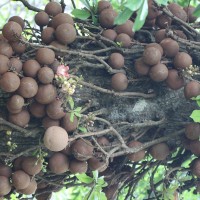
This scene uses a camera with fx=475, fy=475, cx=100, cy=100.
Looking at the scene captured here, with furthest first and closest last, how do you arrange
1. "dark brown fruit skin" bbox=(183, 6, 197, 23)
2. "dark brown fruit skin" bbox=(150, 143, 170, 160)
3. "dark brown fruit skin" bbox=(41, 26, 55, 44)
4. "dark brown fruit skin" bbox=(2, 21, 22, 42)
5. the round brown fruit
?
"dark brown fruit skin" bbox=(183, 6, 197, 23) < "dark brown fruit skin" bbox=(150, 143, 170, 160) < "dark brown fruit skin" bbox=(41, 26, 55, 44) < "dark brown fruit skin" bbox=(2, 21, 22, 42) < the round brown fruit

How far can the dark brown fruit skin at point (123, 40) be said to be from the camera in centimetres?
196

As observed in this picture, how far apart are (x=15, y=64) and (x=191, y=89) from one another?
0.68 meters

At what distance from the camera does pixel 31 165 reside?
5.83 ft

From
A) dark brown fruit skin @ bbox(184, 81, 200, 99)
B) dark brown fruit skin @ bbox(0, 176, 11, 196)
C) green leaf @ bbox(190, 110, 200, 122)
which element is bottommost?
dark brown fruit skin @ bbox(0, 176, 11, 196)

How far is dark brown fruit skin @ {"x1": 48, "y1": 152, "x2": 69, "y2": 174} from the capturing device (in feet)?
5.90

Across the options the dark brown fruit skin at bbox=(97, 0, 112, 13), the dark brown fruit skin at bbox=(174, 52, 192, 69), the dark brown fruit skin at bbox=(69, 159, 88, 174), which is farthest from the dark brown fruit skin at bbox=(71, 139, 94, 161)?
the dark brown fruit skin at bbox=(97, 0, 112, 13)

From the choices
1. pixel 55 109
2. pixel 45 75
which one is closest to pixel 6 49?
pixel 45 75

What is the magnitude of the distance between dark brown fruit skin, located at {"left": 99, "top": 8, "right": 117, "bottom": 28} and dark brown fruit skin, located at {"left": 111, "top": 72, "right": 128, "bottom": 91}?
251 millimetres

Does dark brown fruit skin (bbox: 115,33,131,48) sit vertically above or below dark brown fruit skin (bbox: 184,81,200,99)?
above

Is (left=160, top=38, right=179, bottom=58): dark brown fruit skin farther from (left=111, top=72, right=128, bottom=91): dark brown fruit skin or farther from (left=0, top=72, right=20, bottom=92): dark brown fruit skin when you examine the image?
(left=0, top=72, right=20, bottom=92): dark brown fruit skin

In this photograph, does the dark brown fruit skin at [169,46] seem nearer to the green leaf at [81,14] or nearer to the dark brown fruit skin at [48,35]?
the green leaf at [81,14]

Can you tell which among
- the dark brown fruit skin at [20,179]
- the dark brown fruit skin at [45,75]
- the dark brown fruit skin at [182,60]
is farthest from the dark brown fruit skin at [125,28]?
the dark brown fruit skin at [20,179]

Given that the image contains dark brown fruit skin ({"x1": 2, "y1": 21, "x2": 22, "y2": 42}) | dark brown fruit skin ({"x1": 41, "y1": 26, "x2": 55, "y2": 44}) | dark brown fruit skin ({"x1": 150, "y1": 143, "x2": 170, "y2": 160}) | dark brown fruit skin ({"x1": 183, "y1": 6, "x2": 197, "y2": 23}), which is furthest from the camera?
dark brown fruit skin ({"x1": 183, "y1": 6, "x2": 197, "y2": 23})

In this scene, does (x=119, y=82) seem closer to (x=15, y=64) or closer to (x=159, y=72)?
(x=159, y=72)
